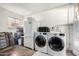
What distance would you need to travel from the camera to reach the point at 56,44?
6.21 ft

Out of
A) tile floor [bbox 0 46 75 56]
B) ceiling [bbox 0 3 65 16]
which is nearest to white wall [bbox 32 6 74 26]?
ceiling [bbox 0 3 65 16]

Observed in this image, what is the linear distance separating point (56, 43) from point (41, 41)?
1.16 ft

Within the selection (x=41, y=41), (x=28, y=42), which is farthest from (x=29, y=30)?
(x=41, y=41)

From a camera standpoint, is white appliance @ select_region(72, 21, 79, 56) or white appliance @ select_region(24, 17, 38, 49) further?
white appliance @ select_region(24, 17, 38, 49)

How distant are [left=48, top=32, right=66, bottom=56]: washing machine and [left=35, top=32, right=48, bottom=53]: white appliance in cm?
10

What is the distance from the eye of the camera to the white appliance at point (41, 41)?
192 centimetres

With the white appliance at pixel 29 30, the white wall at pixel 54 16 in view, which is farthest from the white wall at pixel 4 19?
the white wall at pixel 54 16

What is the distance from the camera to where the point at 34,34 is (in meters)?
1.91

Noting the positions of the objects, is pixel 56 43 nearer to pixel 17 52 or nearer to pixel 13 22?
pixel 17 52

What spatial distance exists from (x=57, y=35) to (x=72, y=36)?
0.31 meters

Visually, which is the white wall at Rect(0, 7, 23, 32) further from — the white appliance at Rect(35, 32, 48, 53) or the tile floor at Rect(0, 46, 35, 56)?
the white appliance at Rect(35, 32, 48, 53)

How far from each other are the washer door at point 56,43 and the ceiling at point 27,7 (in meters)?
0.72

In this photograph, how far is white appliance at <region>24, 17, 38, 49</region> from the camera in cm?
188

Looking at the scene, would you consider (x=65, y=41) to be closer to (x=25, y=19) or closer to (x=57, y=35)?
(x=57, y=35)
